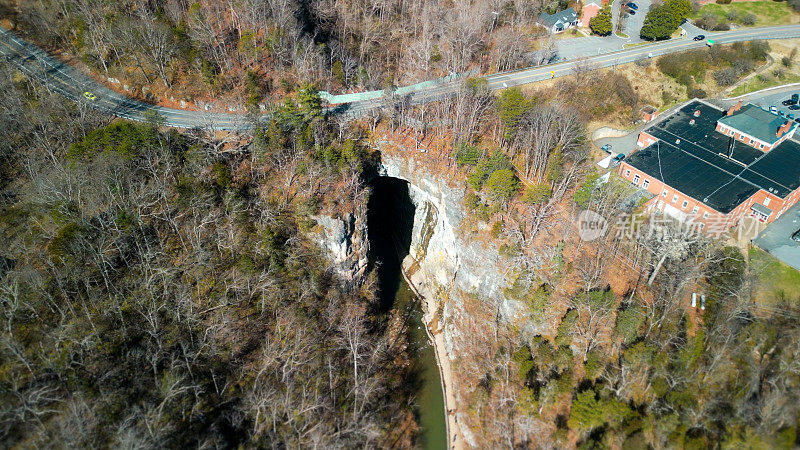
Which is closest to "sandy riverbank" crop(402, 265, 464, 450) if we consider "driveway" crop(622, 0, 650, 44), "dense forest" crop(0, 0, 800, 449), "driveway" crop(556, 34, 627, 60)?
"dense forest" crop(0, 0, 800, 449)

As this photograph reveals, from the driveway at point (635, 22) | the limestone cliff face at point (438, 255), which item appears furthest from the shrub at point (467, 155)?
the driveway at point (635, 22)

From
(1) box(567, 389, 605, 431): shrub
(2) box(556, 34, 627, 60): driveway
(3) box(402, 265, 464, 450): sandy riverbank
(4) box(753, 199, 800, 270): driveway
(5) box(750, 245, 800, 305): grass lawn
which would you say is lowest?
(3) box(402, 265, 464, 450): sandy riverbank

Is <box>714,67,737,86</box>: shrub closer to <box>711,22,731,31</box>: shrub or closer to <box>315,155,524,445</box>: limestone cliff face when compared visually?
<box>711,22,731,31</box>: shrub

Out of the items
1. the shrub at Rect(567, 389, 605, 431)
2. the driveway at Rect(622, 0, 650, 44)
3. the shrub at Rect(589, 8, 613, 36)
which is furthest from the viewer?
the driveway at Rect(622, 0, 650, 44)

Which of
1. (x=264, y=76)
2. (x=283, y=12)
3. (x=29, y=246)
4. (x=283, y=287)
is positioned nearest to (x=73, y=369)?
(x=29, y=246)

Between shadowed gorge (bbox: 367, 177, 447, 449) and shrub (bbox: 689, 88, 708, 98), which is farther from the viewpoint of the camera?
shrub (bbox: 689, 88, 708, 98)

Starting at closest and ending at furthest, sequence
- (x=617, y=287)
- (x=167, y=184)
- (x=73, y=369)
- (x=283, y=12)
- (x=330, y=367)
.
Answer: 1. (x=73, y=369)
2. (x=330, y=367)
3. (x=617, y=287)
4. (x=167, y=184)
5. (x=283, y=12)

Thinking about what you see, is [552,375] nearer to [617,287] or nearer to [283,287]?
[617,287]
